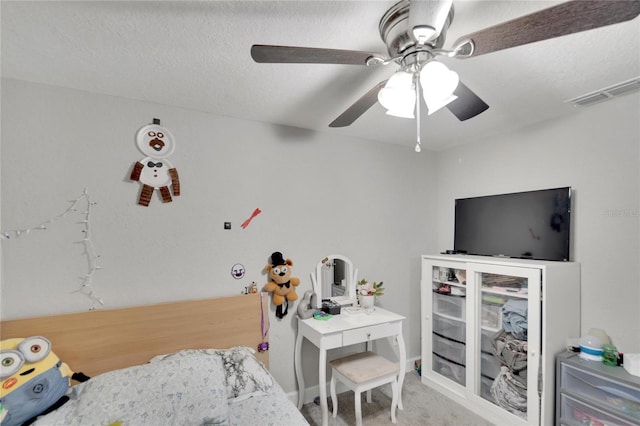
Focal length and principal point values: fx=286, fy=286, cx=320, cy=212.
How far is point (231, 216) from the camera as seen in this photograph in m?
2.33

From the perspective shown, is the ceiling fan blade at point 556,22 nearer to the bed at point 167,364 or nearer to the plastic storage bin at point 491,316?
the bed at point 167,364

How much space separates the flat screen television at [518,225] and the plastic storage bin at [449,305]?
19.9 inches

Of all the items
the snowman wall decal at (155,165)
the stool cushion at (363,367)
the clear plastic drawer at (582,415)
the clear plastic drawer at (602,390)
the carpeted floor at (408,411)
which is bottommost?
the carpeted floor at (408,411)

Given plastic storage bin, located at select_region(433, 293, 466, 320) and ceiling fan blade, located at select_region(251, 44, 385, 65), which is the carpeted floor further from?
ceiling fan blade, located at select_region(251, 44, 385, 65)

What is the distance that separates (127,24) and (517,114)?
266cm

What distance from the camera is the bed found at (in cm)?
145

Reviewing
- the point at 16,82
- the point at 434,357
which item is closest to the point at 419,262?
the point at 434,357

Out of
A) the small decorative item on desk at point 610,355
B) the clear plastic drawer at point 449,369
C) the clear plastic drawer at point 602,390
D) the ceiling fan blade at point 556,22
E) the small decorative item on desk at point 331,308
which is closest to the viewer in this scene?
the ceiling fan blade at point 556,22

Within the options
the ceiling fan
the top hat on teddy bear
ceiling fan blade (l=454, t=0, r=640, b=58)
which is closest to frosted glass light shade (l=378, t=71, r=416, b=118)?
the ceiling fan

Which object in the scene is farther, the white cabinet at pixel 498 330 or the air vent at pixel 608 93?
the white cabinet at pixel 498 330

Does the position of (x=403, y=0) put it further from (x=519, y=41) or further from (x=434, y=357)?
(x=434, y=357)

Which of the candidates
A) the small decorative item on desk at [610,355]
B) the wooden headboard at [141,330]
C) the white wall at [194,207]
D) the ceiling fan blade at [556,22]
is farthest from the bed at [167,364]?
the small decorative item on desk at [610,355]

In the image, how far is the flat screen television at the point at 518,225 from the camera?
2238 mm

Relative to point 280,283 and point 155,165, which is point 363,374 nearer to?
point 280,283
